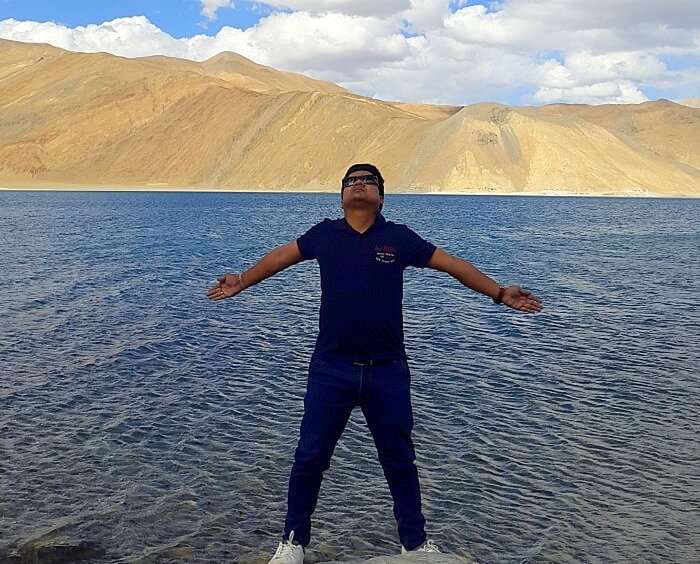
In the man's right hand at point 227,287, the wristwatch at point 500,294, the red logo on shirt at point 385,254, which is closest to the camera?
the red logo on shirt at point 385,254

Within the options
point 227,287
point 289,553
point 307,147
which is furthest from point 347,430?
point 307,147

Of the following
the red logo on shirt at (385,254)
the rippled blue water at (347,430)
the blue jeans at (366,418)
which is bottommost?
the rippled blue water at (347,430)

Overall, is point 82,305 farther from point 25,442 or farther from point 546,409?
point 546,409

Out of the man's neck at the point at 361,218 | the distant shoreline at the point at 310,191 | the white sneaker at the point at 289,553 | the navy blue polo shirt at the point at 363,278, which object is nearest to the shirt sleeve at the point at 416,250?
the navy blue polo shirt at the point at 363,278

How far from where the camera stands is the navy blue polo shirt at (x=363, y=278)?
586 centimetres

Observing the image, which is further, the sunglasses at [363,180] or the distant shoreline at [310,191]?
the distant shoreline at [310,191]

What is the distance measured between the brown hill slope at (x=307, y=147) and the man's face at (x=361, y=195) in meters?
153

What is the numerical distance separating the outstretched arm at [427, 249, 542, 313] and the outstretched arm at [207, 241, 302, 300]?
99 cm

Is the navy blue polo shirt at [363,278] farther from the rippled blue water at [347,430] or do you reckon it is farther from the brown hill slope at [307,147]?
the brown hill slope at [307,147]

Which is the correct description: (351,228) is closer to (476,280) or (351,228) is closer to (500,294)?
(476,280)

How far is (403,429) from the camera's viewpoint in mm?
6074

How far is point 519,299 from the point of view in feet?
20.5

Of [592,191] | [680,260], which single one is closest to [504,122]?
[592,191]

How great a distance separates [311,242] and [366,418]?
133 cm
